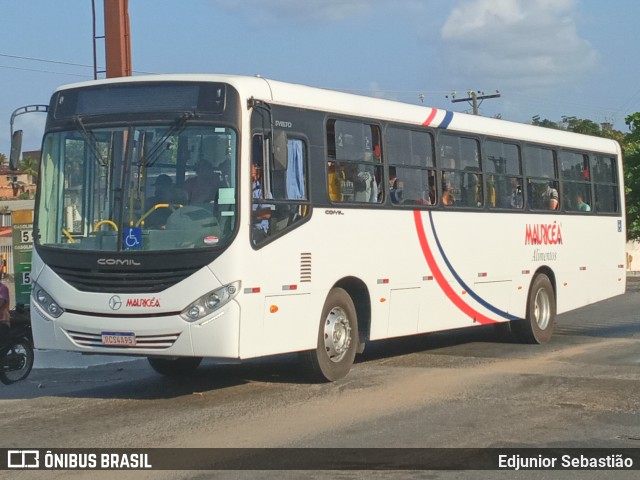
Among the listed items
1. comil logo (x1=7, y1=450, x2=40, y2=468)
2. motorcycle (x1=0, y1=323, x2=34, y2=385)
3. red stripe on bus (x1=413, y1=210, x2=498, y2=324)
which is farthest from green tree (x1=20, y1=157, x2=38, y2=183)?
comil logo (x1=7, y1=450, x2=40, y2=468)

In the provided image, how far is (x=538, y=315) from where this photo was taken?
16.9 metres

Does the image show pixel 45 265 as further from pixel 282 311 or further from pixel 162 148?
pixel 282 311

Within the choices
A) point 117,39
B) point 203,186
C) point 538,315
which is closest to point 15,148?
point 203,186

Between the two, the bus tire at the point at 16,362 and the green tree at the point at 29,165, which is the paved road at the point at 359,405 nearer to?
the bus tire at the point at 16,362

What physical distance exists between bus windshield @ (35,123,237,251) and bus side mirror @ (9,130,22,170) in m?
0.84

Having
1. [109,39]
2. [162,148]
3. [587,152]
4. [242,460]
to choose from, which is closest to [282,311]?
[162,148]

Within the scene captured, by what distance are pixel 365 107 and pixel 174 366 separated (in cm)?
401

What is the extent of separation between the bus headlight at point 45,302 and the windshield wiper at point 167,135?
5.82 ft

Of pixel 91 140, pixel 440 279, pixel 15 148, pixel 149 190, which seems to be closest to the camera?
pixel 149 190

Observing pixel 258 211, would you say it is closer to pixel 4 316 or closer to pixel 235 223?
pixel 235 223

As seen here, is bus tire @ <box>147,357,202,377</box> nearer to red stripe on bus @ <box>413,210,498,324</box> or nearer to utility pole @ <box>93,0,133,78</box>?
red stripe on bus @ <box>413,210,498,324</box>

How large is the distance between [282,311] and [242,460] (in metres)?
3.19

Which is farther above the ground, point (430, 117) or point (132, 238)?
point (430, 117)

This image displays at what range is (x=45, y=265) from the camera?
10898 millimetres
